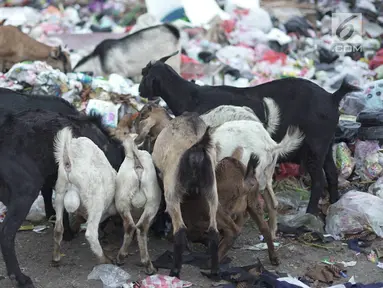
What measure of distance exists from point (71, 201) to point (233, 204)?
1240 millimetres

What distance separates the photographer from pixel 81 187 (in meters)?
4.58

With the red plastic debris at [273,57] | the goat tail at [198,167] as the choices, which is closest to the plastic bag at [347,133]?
the goat tail at [198,167]

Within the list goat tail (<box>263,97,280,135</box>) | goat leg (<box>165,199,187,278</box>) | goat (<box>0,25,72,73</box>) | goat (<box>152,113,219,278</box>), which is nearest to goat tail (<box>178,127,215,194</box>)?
goat (<box>152,113,219,278</box>)

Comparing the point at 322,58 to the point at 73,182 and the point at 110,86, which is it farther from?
the point at 73,182

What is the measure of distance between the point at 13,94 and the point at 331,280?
3.46 m

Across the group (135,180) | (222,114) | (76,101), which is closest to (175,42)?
(76,101)

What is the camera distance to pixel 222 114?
18.9ft

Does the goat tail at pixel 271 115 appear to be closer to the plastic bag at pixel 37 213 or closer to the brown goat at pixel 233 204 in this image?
the brown goat at pixel 233 204

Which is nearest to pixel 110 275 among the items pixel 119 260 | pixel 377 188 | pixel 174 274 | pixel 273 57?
pixel 119 260

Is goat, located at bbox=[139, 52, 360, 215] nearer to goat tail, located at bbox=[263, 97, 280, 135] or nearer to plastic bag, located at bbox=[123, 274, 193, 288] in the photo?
goat tail, located at bbox=[263, 97, 280, 135]

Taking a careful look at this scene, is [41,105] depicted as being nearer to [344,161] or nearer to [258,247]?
[258,247]

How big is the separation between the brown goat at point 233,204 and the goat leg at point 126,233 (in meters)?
0.45

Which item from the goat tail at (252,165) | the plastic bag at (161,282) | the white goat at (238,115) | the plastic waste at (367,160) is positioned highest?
the goat tail at (252,165)

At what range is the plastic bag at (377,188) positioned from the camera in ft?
19.9
